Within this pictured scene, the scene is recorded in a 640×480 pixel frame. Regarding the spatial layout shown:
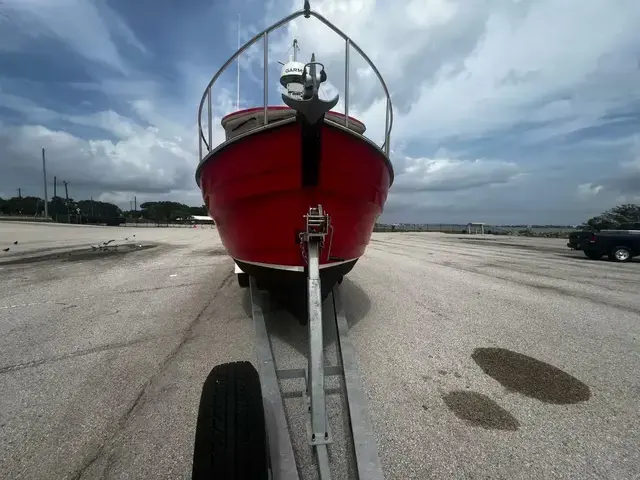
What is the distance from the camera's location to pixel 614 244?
35.7 feet

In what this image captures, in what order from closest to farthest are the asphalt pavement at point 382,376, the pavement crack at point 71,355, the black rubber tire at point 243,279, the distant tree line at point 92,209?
the asphalt pavement at point 382,376 → the pavement crack at point 71,355 → the black rubber tire at point 243,279 → the distant tree line at point 92,209

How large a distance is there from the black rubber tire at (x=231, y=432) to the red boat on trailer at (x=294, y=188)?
3.72 ft

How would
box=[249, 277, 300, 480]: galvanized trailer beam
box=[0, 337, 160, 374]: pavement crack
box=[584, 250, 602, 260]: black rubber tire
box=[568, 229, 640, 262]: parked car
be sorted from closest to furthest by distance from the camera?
box=[249, 277, 300, 480]: galvanized trailer beam, box=[0, 337, 160, 374]: pavement crack, box=[568, 229, 640, 262]: parked car, box=[584, 250, 602, 260]: black rubber tire

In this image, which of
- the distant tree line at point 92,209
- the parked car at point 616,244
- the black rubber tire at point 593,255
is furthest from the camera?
the distant tree line at point 92,209

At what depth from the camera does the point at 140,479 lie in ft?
5.67

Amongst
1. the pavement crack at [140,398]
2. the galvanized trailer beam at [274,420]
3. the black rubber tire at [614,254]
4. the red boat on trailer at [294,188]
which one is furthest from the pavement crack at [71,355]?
the black rubber tire at [614,254]

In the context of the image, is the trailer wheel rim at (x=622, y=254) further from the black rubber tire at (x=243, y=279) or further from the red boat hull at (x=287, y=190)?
the black rubber tire at (x=243, y=279)

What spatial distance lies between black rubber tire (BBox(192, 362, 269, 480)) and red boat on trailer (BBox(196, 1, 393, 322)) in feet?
3.72

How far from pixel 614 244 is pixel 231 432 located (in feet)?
44.5

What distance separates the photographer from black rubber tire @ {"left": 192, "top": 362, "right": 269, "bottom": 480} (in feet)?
4.75

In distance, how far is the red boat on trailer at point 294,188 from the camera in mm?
2559

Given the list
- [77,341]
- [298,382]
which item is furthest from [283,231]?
[77,341]

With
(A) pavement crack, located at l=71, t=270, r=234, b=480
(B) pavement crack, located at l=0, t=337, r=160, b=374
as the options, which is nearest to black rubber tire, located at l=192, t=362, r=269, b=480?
(A) pavement crack, located at l=71, t=270, r=234, b=480

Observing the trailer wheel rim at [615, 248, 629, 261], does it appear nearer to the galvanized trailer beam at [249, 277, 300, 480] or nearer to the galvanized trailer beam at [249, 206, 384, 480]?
the galvanized trailer beam at [249, 206, 384, 480]
